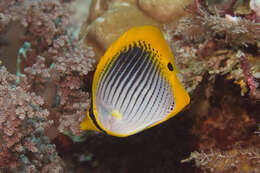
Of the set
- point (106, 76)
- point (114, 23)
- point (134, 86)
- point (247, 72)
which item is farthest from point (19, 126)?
point (247, 72)

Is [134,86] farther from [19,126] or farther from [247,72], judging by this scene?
[247,72]

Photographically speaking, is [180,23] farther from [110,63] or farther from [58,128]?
[58,128]

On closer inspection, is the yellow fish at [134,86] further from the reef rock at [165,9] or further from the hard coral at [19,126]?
the reef rock at [165,9]

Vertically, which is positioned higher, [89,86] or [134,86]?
[134,86]

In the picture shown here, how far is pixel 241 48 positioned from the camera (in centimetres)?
229

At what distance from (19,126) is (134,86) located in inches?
39.2

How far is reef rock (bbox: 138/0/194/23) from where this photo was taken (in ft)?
8.65

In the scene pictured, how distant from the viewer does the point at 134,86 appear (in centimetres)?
136

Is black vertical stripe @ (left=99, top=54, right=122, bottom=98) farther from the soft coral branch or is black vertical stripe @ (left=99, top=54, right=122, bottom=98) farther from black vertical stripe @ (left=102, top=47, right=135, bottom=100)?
the soft coral branch

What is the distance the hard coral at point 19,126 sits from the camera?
5.59 ft

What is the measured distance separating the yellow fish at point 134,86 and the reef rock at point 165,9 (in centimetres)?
142

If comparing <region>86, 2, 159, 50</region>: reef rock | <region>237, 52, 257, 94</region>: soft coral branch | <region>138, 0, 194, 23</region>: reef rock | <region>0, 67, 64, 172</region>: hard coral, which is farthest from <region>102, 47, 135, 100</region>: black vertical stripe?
<region>138, 0, 194, 23</region>: reef rock

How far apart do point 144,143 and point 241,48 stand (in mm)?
1500

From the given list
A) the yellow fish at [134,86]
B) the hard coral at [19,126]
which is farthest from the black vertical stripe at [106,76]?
the hard coral at [19,126]
